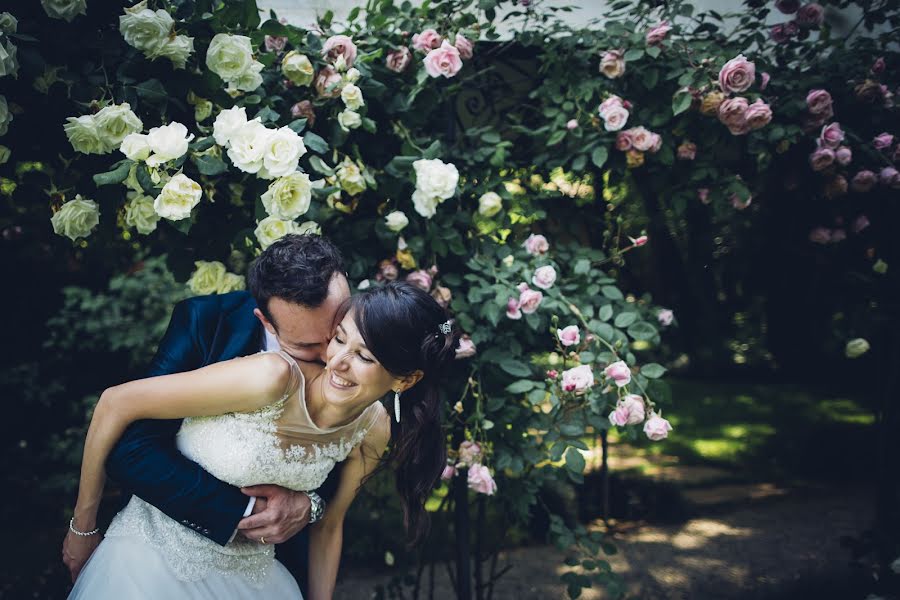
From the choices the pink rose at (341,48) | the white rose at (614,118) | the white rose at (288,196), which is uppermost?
the pink rose at (341,48)

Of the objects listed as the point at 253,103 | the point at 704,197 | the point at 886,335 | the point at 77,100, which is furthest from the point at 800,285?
the point at 77,100

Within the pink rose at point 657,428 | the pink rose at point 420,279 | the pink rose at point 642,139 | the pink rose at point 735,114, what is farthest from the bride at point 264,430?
the pink rose at point 735,114

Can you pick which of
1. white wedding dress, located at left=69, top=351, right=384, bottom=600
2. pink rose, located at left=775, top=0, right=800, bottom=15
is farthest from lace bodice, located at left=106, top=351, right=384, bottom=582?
pink rose, located at left=775, top=0, right=800, bottom=15

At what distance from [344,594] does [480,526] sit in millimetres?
1249

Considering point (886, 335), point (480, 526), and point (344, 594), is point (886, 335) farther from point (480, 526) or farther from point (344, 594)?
point (344, 594)

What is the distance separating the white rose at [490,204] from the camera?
2424 mm

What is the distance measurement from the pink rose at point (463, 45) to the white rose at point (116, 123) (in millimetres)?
1112

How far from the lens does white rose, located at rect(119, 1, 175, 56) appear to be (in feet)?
5.57

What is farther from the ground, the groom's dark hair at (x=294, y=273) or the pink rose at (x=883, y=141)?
the pink rose at (x=883, y=141)

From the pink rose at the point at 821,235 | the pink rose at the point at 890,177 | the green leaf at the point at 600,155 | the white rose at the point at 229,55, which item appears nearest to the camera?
the white rose at the point at 229,55

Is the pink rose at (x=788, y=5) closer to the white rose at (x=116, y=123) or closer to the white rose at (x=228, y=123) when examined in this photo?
the white rose at (x=228, y=123)

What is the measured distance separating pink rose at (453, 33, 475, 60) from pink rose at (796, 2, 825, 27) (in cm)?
141

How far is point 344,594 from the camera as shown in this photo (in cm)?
371

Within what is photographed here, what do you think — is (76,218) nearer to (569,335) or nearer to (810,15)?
(569,335)
